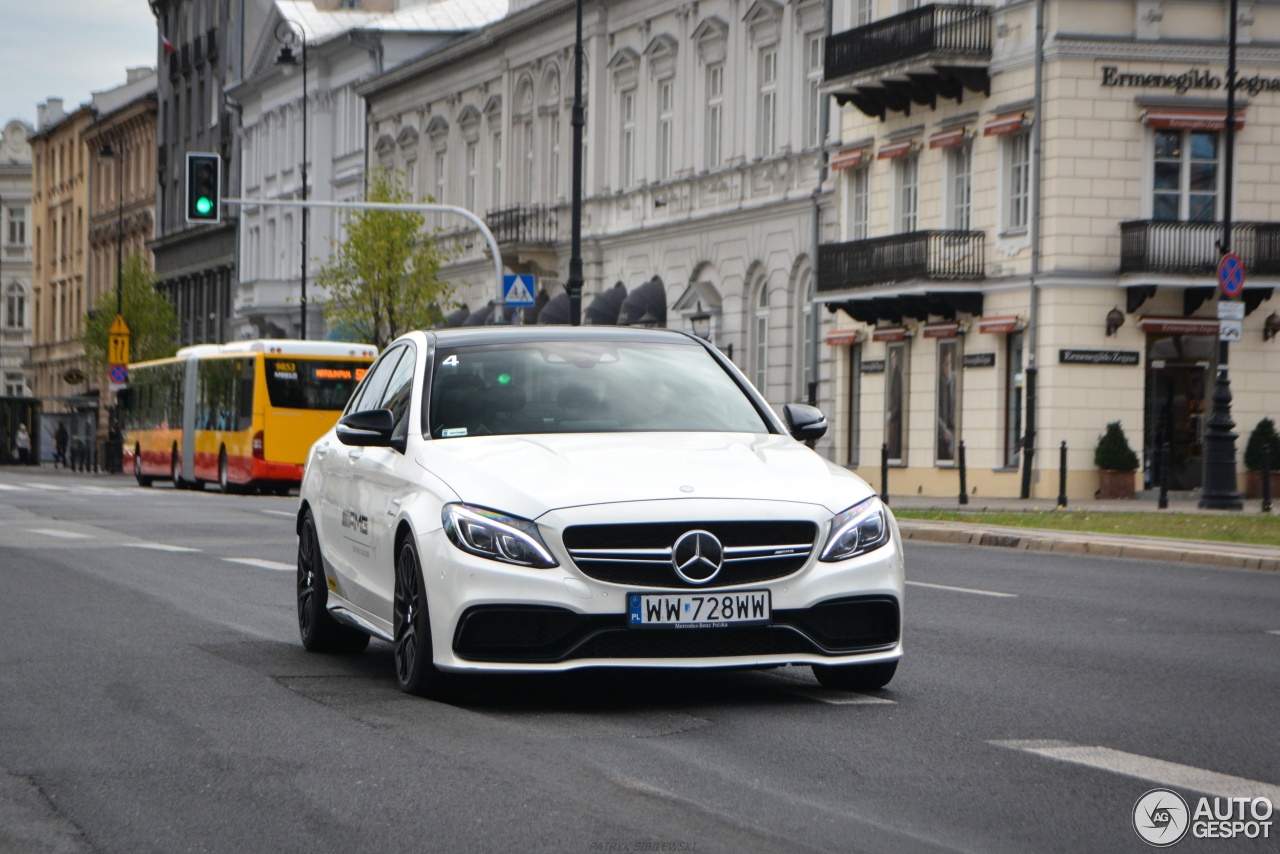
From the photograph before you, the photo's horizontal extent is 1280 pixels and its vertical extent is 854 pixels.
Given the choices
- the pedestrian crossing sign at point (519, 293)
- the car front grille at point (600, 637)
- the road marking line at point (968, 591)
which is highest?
the pedestrian crossing sign at point (519, 293)

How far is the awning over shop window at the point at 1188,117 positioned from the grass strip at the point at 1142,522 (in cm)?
1052

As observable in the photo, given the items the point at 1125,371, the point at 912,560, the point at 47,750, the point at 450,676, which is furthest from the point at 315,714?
the point at 1125,371

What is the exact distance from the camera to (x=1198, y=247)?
3797 cm

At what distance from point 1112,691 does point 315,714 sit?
3.46 meters

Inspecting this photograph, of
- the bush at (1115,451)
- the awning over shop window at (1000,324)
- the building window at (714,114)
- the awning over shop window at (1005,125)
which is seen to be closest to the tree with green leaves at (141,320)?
the building window at (714,114)

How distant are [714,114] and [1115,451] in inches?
596

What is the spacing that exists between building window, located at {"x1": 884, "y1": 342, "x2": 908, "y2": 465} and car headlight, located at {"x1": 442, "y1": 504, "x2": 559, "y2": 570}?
115 feet

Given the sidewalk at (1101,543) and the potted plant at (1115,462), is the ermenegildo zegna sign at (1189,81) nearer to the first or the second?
the potted plant at (1115,462)

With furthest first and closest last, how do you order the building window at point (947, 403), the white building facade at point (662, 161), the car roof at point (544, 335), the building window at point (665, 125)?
the building window at point (665, 125)
the white building facade at point (662, 161)
the building window at point (947, 403)
the car roof at point (544, 335)

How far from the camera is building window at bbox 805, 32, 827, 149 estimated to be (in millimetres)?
45188

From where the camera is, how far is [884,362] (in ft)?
145

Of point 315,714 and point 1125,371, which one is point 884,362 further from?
point 315,714

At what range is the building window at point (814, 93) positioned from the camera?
148 ft

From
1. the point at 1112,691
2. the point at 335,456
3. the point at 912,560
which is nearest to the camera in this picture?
the point at 1112,691
